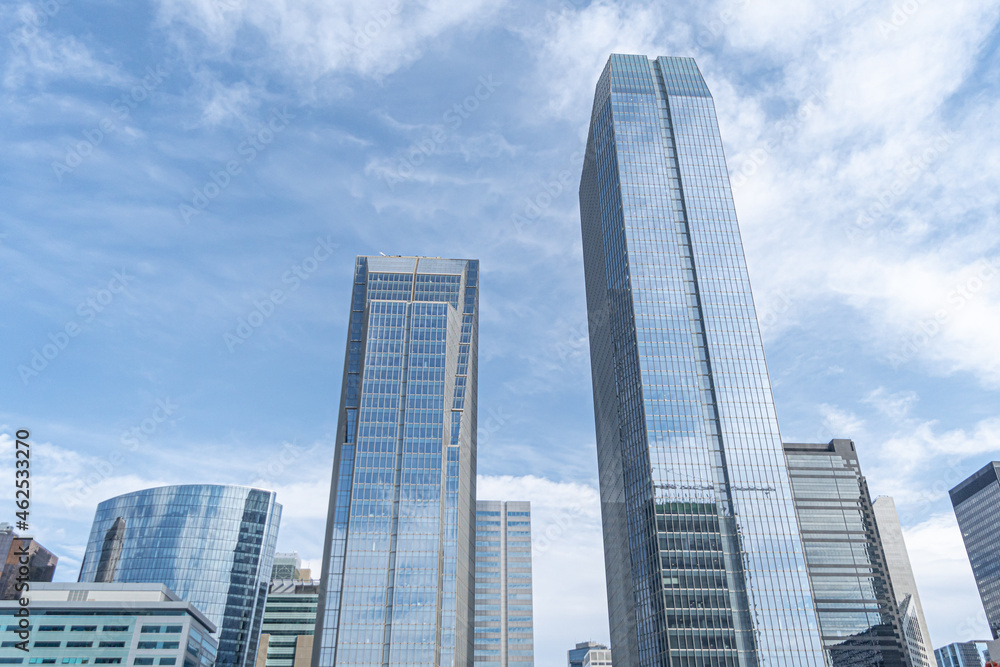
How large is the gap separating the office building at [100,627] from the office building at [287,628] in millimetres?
26914

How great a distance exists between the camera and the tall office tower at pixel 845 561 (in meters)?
170

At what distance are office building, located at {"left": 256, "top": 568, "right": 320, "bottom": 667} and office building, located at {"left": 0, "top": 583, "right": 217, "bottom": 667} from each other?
88.3ft

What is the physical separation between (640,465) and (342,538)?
2373 inches

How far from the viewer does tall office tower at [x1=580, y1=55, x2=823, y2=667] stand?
116250mm

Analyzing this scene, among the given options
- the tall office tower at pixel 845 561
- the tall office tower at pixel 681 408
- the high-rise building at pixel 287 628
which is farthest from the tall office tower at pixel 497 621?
the tall office tower at pixel 845 561

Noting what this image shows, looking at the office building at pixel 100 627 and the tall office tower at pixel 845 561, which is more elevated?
the tall office tower at pixel 845 561

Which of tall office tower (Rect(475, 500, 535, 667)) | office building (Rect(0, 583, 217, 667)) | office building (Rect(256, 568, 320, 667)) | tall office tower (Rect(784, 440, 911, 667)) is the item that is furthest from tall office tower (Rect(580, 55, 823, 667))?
office building (Rect(0, 583, 217, 667))

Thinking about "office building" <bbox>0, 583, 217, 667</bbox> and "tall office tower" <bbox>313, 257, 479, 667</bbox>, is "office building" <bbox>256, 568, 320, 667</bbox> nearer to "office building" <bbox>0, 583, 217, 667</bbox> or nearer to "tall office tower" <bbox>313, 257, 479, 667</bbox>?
"office building" <bbox>0, 583, 217, 667</bbox>

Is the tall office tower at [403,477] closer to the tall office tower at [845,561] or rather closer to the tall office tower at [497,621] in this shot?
the tall office tower at [497,621]

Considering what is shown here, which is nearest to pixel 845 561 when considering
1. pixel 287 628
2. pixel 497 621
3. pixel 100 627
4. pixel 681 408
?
pixel 681 408

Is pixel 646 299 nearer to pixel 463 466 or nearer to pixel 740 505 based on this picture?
pixel 740 505

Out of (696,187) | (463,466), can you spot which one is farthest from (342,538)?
(696,187)

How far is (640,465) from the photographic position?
434 ft

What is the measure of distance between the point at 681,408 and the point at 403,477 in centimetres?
5711
